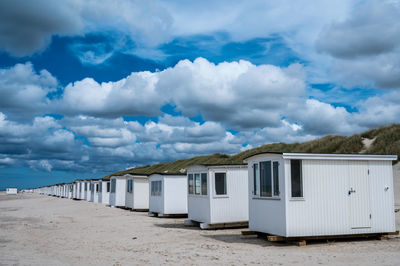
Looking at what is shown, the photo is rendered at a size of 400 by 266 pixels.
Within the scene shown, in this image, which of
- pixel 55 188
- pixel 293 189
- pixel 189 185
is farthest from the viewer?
pixel 55 188

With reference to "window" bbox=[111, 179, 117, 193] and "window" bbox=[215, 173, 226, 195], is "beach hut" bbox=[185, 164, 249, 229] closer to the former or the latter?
"window" bbox=[215, 173, 226, 195]

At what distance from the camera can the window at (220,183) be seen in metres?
15.9

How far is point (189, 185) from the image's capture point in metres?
17.9

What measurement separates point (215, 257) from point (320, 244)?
11.3 feet

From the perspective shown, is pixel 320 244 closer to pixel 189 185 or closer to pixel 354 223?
pixel 354 223

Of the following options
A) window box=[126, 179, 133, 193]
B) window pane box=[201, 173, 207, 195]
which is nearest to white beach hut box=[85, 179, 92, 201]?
window box=[126, 179, 133, 193]

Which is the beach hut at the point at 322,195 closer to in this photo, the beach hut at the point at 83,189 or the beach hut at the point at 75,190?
the beach hut at the point at 83,189

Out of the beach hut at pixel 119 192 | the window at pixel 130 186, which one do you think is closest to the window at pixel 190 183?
the window at pixel 130 186

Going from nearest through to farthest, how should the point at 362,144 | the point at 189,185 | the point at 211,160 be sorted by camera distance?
the point at 189,185, the point at 362,144, the point at 211,160

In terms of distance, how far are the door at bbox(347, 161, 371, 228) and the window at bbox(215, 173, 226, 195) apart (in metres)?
5.46

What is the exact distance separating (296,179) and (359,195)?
2.14 meters

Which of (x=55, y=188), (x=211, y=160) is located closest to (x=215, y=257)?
(x=211, y=160)

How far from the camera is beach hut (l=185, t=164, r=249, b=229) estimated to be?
51.7 feet

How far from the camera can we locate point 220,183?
1591cm
